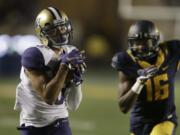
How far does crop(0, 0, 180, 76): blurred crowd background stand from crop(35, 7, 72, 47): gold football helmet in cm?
1126

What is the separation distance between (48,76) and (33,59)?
5.7 inches

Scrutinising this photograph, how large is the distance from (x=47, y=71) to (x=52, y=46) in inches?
8.7

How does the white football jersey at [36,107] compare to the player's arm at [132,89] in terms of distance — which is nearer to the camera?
the white football jersey at [36,107]

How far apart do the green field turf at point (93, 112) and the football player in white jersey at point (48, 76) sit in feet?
12.4

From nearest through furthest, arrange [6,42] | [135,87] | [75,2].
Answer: [135,87], [6,42], [75,2]

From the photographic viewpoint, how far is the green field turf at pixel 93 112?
8590mm

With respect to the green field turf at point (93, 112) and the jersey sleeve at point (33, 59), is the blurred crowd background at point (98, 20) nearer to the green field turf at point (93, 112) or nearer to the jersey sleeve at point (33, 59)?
the green field turf at point (93, 112)

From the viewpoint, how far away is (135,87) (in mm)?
4797

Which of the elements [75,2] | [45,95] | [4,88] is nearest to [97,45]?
[75,2]

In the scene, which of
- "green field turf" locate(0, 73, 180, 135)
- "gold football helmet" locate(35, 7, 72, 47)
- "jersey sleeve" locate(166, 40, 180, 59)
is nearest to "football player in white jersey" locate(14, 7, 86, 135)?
"gold football helmet" locate(35, 7, 72, 47)

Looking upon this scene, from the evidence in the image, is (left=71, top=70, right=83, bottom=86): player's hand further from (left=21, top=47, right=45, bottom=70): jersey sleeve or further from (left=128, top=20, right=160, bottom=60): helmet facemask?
(left=128, top=20, right=160, bottom=60): helmet facemask

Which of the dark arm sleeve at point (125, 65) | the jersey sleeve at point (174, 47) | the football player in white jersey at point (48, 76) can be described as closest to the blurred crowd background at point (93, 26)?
the jersey sleeve at point (174, 47)

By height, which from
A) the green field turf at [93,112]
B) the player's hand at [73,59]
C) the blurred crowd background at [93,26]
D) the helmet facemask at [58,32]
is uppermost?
the helmet facemask at [58,32]

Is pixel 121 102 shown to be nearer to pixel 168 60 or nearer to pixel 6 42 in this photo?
pixel 168 60
